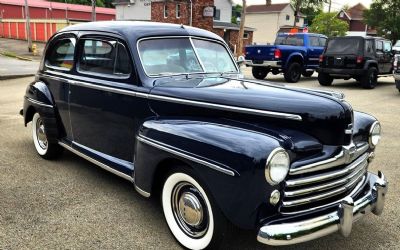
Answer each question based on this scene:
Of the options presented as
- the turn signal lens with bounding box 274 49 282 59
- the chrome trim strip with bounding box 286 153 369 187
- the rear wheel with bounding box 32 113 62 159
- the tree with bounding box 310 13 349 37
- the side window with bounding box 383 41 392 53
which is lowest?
the rear wheel with bounding box 32 113 62 159

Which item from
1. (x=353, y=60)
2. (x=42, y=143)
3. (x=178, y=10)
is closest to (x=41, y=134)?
(x=42, y=143)

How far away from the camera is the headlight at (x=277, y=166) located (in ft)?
8.94

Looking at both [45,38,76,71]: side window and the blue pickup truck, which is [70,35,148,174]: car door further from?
the blue pickup truck

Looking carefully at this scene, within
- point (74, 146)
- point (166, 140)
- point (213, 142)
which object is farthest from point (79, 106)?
point (213, 142)

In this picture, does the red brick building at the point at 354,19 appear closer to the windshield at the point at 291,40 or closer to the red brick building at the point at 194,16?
the red brick building at the point at 194,16

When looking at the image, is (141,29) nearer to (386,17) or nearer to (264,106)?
(264,106)

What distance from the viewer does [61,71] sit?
198 inches

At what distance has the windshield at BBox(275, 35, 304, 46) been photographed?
647 inches

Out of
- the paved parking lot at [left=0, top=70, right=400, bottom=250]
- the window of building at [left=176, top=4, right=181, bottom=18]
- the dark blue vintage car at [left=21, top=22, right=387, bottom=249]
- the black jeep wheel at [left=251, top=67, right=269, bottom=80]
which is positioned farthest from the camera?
→ the window of building at [left=176, top=4, right=181, bottom=18]

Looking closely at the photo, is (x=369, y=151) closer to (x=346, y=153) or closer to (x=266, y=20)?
(x=346, y=153)

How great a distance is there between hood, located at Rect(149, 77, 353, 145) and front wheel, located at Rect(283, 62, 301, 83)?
1194 cm

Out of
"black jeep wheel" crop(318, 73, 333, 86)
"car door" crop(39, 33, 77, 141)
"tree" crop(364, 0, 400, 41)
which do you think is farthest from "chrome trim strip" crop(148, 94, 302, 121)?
"tree" crop(364, 0, 400, 41)

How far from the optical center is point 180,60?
4.23m

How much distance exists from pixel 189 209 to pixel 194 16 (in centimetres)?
3133
